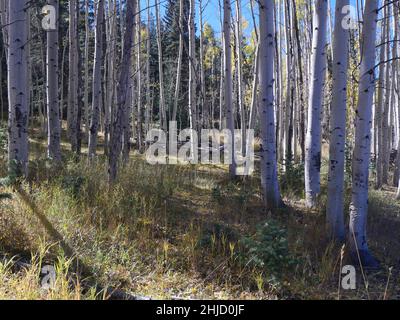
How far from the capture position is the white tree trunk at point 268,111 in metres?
6.21

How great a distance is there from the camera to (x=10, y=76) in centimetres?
562

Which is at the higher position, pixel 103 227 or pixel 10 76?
pixel 10 76

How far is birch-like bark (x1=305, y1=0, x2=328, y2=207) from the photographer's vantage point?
6.71 metres

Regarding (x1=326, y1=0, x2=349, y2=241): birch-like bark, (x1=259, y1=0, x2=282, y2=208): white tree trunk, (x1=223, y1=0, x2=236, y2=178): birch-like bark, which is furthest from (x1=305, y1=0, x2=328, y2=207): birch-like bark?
(x1=223, y1=0, x2=236, y2=178): birch-like bark

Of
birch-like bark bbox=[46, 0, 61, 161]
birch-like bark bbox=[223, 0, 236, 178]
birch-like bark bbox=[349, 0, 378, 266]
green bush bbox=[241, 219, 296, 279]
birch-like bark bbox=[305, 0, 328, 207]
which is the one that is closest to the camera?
green bush bbox=[241, 219, 296, 279]

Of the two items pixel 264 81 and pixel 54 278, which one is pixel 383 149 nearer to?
pixel 264 81

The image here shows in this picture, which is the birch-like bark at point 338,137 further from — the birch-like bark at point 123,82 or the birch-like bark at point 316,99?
the birch-like bark at point 123,82

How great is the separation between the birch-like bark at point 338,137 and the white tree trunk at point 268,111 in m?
1.01

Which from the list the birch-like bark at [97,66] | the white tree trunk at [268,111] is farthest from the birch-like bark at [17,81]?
the white tree trunk at [268,111]

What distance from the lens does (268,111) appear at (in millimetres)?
6363

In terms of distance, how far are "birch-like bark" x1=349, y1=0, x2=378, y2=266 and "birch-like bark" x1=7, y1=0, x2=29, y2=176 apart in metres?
4.40

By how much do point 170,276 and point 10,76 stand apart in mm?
3716

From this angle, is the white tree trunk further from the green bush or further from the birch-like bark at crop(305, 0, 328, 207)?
the green bush
